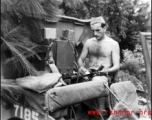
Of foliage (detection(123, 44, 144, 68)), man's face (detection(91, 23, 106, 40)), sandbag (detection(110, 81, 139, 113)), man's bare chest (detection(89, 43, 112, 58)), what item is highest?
man's face (detection(91, 23, 106, 40))

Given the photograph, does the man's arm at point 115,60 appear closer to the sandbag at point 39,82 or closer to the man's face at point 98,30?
the man's face at point 98,30

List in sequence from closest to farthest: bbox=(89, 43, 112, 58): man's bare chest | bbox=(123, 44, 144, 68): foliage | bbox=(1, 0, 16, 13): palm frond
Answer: bbox=(1, 0, 16, 13): palm frond → bbox=(89, 43, 112, 58): man's bare chest → bbox=(123, 44, 144, 68): foliage

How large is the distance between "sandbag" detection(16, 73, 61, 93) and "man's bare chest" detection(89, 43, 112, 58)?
972 millimetres

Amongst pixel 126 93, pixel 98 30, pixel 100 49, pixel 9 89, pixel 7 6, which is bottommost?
pixel 126 93

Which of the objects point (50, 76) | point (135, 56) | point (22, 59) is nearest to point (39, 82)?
point (50, 76)

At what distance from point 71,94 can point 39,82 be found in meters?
0.26

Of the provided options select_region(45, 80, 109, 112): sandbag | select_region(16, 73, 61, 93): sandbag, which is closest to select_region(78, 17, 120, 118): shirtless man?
select_region(45, 80, 109, 112): sandbag

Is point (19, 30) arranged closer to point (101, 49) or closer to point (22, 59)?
point (22, 59)

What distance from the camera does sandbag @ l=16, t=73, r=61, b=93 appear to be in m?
1.69

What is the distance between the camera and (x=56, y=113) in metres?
1.74

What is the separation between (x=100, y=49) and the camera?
8.75 ft

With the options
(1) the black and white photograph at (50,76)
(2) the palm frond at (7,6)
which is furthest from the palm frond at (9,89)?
(2) the palm frond at (7,6)

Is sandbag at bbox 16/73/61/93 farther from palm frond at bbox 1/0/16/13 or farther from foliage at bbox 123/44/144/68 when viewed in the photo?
foliage at bbox 123/44/144/68

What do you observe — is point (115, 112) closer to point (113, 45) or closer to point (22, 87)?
point (22, 87)
